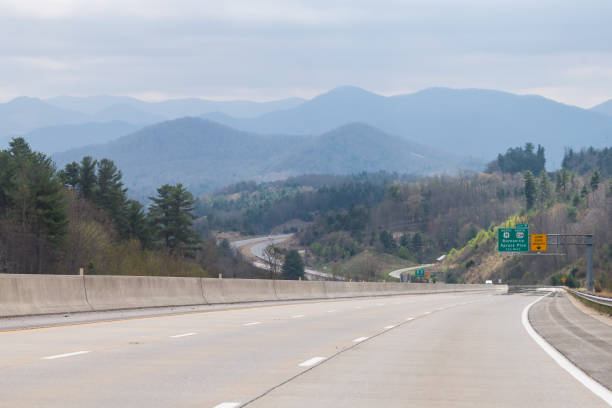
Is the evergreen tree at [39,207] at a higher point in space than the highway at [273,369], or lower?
higher

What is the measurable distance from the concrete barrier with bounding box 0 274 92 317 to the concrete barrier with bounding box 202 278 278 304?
9.93 m

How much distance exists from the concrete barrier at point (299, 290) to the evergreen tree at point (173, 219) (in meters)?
79.5

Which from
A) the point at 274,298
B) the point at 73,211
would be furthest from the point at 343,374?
the point at 73,211

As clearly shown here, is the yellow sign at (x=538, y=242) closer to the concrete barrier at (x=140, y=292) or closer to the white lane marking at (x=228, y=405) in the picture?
the concrete barrier at (x=140, y=292)

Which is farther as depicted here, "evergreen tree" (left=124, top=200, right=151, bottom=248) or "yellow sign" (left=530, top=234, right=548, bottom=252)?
"evergreen tree" (left=124, top=200, right=151, bottom=248)

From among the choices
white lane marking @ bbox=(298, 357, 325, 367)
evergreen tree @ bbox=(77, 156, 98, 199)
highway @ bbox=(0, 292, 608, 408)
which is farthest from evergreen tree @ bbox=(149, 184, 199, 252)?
white lane marking @ bbox=(298, 357, 325, 367)

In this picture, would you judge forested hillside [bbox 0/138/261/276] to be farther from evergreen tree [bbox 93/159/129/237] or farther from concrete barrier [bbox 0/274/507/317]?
concrete barrier [bbox 0/274/507/317]

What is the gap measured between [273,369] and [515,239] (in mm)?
85944

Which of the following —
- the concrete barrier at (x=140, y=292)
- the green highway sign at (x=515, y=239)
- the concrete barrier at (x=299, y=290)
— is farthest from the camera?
the green highway sign at (x=515, y=239)

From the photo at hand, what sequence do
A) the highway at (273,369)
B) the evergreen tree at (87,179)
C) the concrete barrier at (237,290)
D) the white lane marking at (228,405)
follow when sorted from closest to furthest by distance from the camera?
the white lane marking at (228,405)
the highway at (273,369)
the concrete barrier at (237,290)
the evergreen tree at (87,179)

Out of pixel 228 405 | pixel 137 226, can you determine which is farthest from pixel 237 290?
pixel 137 226

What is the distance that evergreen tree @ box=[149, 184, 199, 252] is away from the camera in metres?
128

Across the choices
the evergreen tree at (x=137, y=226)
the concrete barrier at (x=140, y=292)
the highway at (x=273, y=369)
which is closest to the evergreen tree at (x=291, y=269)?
the evergreen tree at (x=137, y=226)

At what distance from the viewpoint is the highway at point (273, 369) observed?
31.0ft
